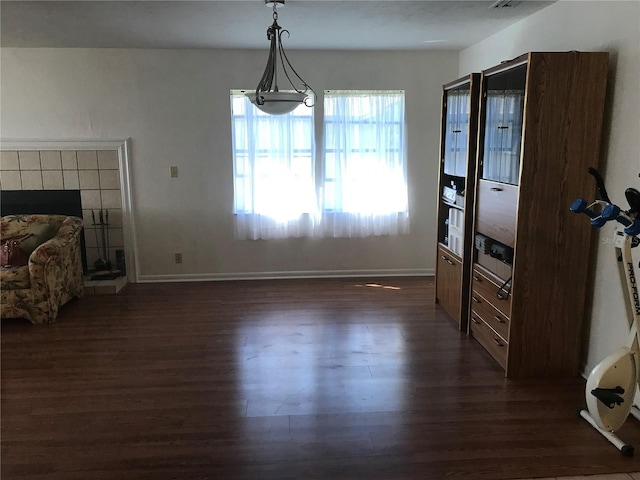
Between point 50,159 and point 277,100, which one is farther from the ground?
point 277,100

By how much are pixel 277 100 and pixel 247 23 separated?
5.22 ft

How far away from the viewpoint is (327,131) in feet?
16.5

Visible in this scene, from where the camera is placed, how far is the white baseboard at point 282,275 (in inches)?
208

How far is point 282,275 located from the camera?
5.34 metres

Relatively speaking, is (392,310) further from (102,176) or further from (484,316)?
(102,176)

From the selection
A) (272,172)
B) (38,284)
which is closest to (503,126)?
(272,172)

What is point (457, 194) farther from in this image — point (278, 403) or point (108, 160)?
point (108, 160)

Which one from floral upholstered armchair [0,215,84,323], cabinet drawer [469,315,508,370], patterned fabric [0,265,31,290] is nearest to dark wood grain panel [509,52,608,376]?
cabinet drawer [469,315,508,370]

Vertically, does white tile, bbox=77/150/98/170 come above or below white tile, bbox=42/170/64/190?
above

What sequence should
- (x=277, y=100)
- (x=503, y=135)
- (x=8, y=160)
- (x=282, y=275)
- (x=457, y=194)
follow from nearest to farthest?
(x=277, y=100), (x=503, y=135), (x=457, y=194), (x=8, y=160), (x=282, y=275)

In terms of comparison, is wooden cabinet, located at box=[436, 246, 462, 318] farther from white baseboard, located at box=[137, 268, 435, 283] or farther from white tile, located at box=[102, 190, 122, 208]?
white tile, located at box=[102, 190, 122, 208]

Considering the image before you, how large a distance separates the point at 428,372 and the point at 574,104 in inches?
72.0

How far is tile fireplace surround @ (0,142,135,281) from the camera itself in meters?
4.90

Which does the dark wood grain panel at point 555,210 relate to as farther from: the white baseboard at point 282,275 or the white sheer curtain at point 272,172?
the white sheer curtain at point 272,172
